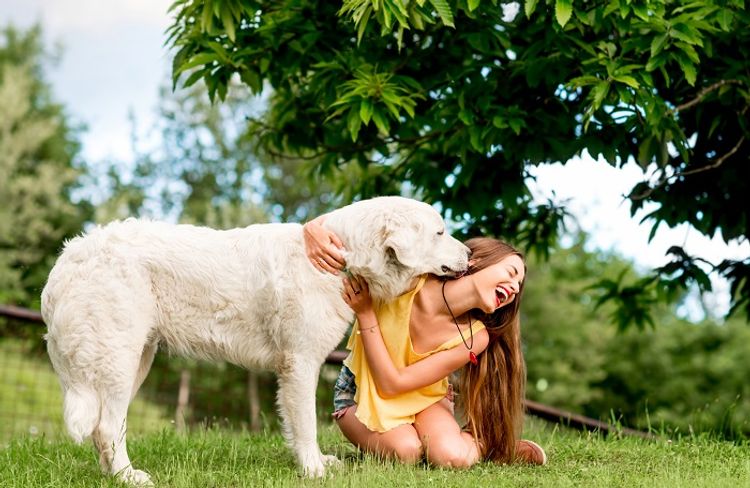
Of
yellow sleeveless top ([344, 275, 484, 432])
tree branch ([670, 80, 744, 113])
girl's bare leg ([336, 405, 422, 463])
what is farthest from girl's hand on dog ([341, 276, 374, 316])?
tree branch ([670, 80, 744, 113])

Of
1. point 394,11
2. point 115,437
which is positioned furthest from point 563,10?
point 115,437

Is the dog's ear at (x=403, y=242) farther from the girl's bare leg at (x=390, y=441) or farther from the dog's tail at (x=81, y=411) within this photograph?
the dog's tail at (x=81, y=411)

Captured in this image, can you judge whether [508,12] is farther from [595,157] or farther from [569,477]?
[569,477]

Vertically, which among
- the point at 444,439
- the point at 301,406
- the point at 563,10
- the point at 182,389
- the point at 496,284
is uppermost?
the point at 563,10

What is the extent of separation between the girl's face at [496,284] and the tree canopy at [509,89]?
3.47 feet

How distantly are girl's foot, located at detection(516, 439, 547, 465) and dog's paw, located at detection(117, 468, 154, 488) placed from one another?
199 cm

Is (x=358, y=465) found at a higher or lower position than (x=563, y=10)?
lower

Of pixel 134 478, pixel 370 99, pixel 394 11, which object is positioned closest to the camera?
pixel 134 478

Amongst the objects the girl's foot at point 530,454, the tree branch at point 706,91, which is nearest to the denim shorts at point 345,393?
the girl's foot at point 530,454

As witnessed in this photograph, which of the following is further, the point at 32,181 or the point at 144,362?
the point at 32,181

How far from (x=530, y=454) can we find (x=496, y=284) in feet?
3.19

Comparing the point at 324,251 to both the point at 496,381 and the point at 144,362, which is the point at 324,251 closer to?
the point at 144,362

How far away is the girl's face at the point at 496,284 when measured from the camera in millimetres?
4766

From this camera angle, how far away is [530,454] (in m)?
4.86
